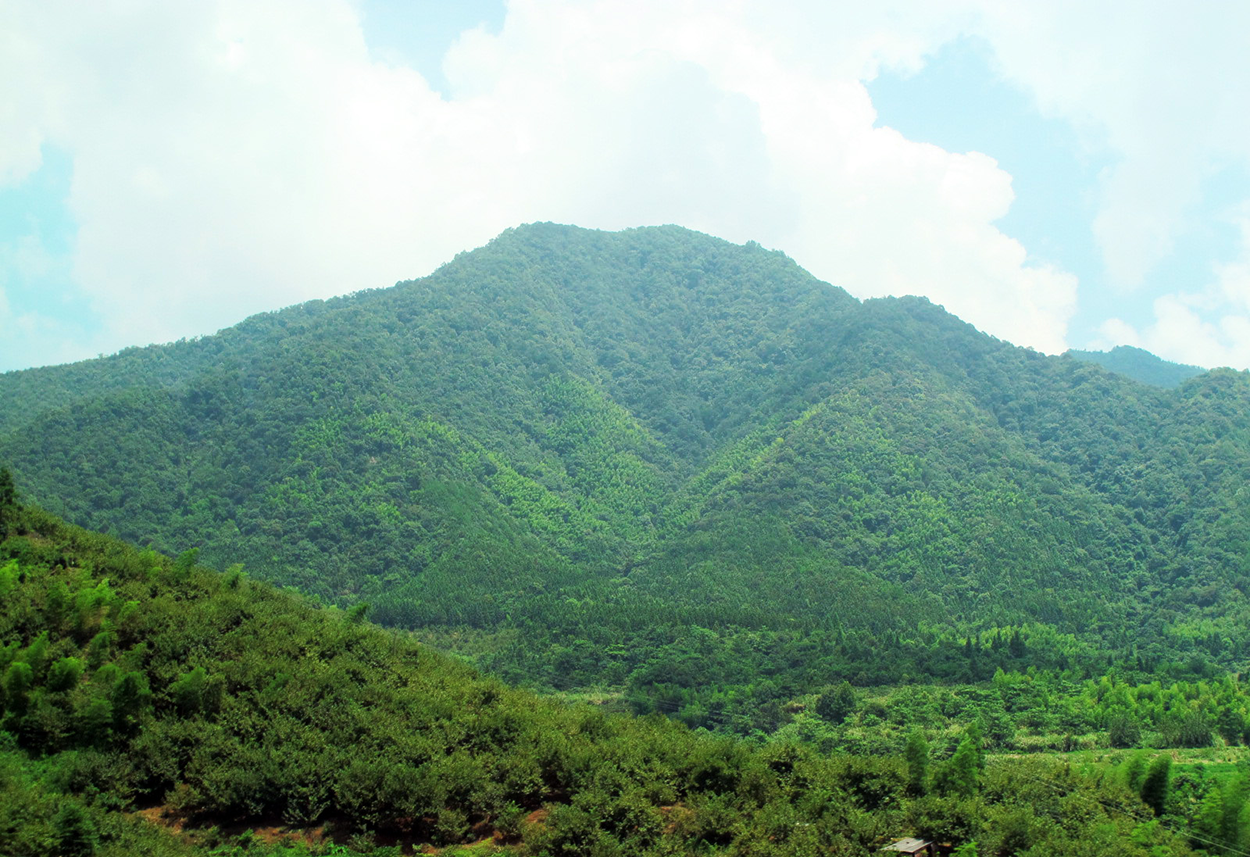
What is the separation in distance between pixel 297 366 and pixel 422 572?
35350 millimetres

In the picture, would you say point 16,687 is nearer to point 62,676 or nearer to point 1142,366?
point 62,676

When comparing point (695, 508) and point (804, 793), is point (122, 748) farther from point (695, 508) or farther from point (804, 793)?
point (695, 508)

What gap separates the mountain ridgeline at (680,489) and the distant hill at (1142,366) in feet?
139

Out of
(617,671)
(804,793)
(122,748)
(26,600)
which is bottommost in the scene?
(617,671)

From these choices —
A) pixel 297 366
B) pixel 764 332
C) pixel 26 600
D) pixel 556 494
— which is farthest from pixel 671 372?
pixel 26 600

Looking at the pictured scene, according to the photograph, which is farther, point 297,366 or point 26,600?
point 297,366

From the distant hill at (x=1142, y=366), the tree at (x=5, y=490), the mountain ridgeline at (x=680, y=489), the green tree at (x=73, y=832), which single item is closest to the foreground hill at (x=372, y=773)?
the green tree at (x=73, y=832)

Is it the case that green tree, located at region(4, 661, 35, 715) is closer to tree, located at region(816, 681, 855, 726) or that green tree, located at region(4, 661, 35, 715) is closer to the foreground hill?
the foreground hill

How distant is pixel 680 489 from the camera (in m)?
118

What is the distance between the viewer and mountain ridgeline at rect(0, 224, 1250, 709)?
246ft

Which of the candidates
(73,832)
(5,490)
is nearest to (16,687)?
(73,832)

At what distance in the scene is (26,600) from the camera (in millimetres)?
27938

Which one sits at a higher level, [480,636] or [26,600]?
[26,600]

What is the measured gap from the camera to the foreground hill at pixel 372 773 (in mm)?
21625
